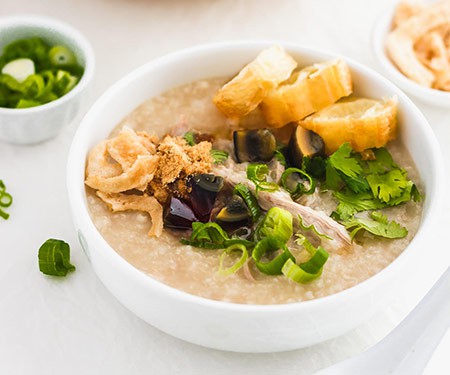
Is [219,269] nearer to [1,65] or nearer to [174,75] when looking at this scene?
[174,75]

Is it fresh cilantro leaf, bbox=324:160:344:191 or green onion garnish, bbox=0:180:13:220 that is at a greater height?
fresh cilantro leaf, bbox=324:160:344:191

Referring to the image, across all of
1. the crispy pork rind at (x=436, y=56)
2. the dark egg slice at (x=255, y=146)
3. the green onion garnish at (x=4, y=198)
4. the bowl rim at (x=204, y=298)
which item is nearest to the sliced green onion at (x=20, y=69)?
the green onion garnish at (x=4, y=198)

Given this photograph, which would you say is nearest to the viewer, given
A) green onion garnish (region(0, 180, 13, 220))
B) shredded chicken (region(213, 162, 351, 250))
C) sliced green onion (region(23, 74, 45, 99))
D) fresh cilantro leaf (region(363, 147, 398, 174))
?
shredded chicken (region(213, 162, 351, 250))

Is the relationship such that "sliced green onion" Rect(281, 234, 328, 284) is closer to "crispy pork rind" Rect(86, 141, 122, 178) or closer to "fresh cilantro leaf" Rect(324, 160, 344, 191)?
"fresh cilantro leaf" Rect(324, 160, 344, 191)

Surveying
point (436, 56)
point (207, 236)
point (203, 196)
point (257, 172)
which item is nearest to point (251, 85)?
point (257, 172)

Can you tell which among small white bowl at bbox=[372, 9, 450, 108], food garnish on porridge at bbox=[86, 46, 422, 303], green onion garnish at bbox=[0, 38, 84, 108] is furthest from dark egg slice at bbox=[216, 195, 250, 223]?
small white bowl at bbox=[372, 9, 450, 108]

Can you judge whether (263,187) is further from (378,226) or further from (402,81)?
(402,81)
